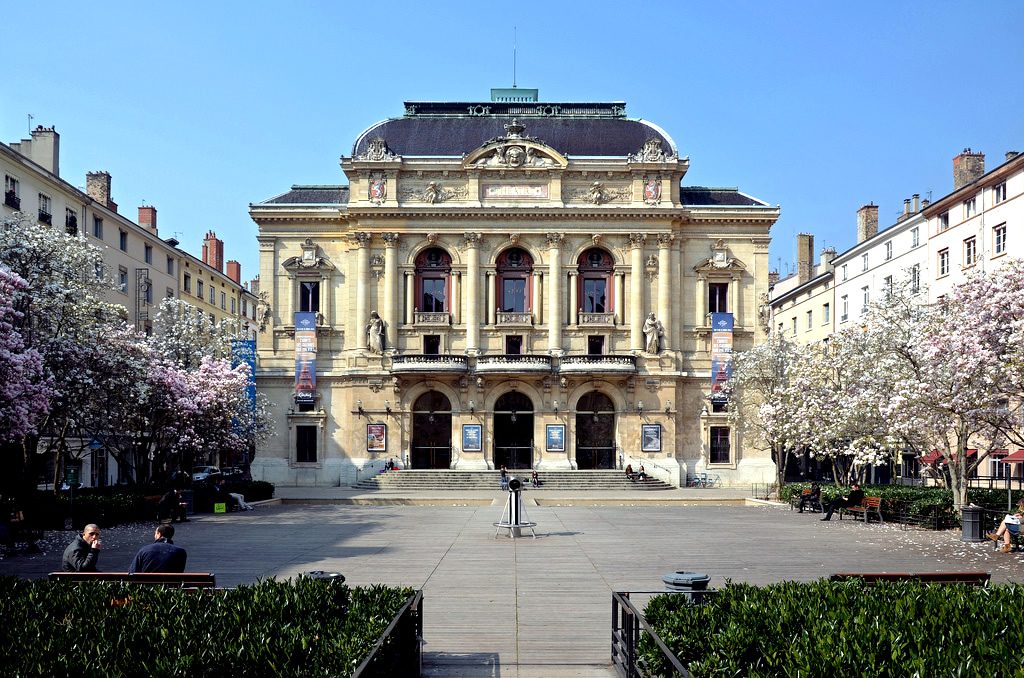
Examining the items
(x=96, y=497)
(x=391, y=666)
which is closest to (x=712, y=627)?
(x=391, y=666)

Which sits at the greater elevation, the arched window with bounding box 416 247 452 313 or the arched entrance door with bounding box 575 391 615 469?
the arched window with bounding box 416 247 452 313

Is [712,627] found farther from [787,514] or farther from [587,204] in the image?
[587,204]

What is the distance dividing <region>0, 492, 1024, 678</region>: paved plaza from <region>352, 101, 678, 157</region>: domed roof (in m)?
32.3

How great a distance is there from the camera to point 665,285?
64062 millimetres

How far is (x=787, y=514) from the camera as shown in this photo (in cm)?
4069

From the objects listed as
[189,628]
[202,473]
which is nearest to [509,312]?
[202,473]

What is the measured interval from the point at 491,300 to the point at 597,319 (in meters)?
6.90

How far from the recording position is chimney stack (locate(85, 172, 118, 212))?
66.6 m

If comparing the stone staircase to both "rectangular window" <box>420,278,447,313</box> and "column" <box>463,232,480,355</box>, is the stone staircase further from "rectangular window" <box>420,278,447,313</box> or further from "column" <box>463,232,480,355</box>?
"rectangular window" <box>420,278,447,313</box>

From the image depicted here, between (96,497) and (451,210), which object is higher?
(451,210)

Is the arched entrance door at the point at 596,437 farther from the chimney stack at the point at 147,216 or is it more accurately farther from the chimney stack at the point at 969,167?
the chimney stack at the point at 147,216

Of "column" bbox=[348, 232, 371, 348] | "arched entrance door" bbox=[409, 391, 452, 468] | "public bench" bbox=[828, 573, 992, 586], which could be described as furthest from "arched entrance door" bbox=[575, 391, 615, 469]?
"public bench" bbox=[828, 573, 992, 586]

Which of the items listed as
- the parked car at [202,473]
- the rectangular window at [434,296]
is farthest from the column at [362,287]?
the parked car at [202,473]

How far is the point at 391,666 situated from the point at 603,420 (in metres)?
54.4
